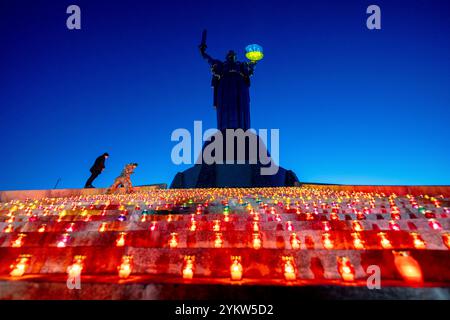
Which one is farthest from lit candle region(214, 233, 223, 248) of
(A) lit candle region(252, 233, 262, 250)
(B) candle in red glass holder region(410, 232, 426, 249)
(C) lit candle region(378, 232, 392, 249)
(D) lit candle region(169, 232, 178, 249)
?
(B) candle in red glass holder region(410, 232, 426, 249)

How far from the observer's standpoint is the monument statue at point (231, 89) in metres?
33.4

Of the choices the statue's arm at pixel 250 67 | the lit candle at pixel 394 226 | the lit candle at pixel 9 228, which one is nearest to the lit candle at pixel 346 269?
the lit candle at pixel 394 226

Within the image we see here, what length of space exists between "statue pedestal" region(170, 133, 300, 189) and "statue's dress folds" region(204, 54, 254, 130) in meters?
5.58

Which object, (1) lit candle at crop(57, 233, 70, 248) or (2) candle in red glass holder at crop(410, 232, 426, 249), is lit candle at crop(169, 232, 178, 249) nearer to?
(1) lit candle at crop(57, 233, 70, 248)

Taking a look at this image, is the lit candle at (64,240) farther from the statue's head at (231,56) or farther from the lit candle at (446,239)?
the statue's head at (231,56)

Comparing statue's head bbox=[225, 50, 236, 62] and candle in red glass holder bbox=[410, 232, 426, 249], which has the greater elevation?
statue's head bbox=[225, 50, 236, 62]

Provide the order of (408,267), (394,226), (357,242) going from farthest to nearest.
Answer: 1. (394,226)
2. (357,242)
3. (408,267)

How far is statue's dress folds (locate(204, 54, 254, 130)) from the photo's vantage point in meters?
33.3

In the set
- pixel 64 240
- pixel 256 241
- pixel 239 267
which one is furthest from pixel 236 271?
pixel 64 240

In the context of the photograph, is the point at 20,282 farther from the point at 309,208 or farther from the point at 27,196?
the point at 27,196

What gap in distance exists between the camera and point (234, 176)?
26.5 m

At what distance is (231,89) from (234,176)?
14525 millimetres

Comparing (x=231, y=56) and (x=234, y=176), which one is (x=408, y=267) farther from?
(x=231, y=56)
